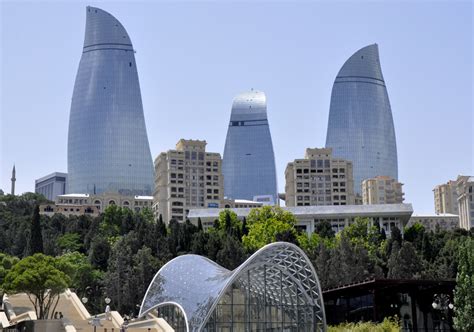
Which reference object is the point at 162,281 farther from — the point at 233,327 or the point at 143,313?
the point at 233,327

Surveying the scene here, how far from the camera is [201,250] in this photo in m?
98.8

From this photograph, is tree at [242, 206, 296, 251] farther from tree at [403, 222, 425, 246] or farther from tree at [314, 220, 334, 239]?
tree at [403, 222, 425, 246]

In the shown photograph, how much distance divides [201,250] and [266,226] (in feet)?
57.0

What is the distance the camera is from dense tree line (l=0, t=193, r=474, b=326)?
86.1 m

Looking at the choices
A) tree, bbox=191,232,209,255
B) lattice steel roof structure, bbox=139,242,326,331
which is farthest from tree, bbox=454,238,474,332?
tree, bbox=191,232,209,255

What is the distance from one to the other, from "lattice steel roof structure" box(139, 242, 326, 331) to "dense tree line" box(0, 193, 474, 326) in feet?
32.6

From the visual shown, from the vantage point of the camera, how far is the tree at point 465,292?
55938mm

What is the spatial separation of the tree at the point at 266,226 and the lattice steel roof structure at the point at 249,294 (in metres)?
39.5

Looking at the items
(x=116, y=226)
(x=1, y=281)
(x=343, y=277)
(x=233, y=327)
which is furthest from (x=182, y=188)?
(x=233, y=327)

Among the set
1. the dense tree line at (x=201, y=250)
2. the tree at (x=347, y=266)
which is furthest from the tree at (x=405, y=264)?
the tree at (x=347, y=266)

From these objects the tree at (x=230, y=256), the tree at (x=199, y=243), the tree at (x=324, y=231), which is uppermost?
the tree at (x=324, y=231)

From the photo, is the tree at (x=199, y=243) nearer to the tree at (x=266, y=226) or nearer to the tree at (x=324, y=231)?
the tree at (x=266, y=226)

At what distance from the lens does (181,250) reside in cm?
10112

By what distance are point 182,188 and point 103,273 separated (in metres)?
107
